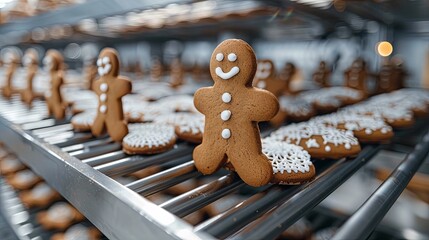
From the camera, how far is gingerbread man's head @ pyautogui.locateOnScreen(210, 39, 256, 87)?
57 cm

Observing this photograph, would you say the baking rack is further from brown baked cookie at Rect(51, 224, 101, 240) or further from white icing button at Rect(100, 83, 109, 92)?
brown baked cookie at Rect(51, 224, 101, 240)

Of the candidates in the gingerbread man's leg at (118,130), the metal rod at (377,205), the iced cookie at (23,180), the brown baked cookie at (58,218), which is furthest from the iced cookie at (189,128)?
the iced cookie at (23,180)

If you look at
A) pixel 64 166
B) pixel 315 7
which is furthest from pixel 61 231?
pixel 315 7

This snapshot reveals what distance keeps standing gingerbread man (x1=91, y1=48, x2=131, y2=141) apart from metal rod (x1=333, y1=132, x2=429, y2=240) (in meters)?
0.63

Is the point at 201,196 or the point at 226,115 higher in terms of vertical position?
the point at 226,115

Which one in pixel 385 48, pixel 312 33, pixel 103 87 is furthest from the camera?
pixel 312 33

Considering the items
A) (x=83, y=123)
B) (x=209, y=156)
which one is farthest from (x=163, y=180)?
(x=83, y=123)

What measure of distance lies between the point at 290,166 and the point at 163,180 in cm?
25

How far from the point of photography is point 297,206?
54 cm

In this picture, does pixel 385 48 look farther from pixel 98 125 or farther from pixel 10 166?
pixel 10 166

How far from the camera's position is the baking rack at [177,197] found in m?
0.45

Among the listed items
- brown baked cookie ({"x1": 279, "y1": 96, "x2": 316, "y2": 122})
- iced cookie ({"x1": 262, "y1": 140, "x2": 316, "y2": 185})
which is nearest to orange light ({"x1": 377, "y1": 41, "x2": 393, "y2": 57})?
brown baked cookie ({"x1": 279, "y1": 96, "x2": 316, "y2": 122})

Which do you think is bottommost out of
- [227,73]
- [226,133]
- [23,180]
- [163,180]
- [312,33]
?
[23,180]

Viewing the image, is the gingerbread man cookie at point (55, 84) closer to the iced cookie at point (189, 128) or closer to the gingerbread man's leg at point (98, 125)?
the gingerbread man's leg at point (98, 125)
